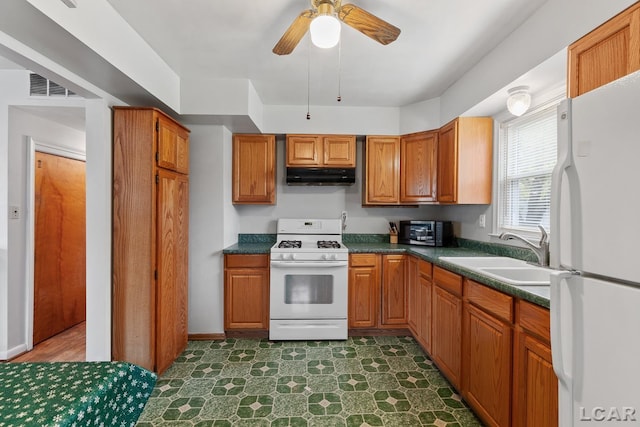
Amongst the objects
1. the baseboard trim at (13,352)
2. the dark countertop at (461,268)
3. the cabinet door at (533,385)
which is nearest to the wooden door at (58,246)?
the baseboard trim at (13,352)

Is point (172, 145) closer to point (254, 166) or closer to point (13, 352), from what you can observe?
point (254, 166)

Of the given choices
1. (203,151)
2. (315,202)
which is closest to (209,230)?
(203,151)

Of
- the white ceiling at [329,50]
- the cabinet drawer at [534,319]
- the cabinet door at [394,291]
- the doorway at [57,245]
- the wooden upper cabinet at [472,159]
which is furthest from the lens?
the cabinet door at [394,291]

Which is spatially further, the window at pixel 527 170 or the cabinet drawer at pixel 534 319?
the window at pixel 527 170

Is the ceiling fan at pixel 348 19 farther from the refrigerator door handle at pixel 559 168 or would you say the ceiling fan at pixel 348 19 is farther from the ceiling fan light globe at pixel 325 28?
the refrigerator door handle at pixel 559 168

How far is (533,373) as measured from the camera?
4.24 ft

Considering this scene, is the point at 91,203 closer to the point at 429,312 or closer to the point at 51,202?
the point at 51,202

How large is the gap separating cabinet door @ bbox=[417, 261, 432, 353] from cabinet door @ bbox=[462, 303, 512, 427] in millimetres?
571

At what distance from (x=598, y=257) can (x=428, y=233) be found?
222 cm

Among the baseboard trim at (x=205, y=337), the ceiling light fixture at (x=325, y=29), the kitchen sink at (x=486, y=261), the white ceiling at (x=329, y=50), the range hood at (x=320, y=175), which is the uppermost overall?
A: the white ceiling at (x=329, y=50)

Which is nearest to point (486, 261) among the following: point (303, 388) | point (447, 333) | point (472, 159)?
point (447, 333)

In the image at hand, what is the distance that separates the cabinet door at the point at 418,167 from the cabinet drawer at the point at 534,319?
1712mm

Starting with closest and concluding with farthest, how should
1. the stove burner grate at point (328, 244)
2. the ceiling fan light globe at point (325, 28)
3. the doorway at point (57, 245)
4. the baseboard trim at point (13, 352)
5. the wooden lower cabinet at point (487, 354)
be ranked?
the ceiling fan light globe at point (325, 28) → the wooden lower cabinet at point (487, 354) → the baseboard trim at point (13, 352) → the doorway at point (57, 245) → the stove burner grate at point (328, 244)

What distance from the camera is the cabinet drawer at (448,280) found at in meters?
1.93
